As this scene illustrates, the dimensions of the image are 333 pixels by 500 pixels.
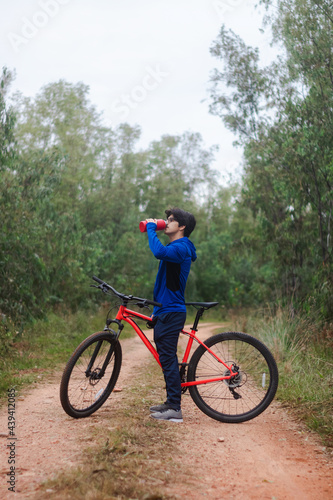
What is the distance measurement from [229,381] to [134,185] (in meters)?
23.8

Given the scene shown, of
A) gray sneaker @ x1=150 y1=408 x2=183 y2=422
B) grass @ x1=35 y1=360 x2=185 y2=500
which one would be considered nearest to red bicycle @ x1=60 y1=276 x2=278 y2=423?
gray sneaker @ x1=150 y1=408 x2=183 y2=422

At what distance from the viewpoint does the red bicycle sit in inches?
177

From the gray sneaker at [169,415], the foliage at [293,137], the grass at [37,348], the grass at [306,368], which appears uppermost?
the foliage at [293,137]

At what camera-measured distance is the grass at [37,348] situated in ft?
21.5

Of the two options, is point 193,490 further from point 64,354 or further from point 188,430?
point 64,354

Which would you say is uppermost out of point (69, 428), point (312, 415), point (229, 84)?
point (229, 84)

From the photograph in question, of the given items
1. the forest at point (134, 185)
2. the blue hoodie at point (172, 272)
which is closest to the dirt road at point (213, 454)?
the blue hoodie at point (172, 272)

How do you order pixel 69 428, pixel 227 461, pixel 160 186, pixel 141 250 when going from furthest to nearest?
pixel 160 186, pixel 141 250, pixel 69 428, pixel 227 461

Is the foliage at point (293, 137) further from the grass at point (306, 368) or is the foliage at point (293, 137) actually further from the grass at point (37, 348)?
the grass at point (37, 348)

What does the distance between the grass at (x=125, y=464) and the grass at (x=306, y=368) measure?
1.51 m

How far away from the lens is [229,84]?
1388cm

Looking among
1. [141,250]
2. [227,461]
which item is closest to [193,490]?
[227,461]

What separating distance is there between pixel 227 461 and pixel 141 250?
849 inches

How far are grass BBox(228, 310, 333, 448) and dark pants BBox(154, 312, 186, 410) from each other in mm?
1348
